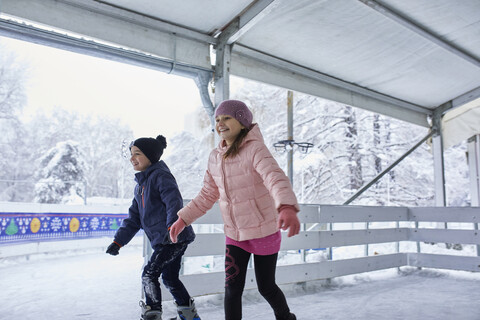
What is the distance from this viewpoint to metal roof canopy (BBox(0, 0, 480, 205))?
3.53m

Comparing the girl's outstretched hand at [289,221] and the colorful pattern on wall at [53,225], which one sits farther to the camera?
the colorful pattern on wall at [53,225]

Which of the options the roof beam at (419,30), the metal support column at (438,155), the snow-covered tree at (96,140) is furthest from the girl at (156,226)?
the snow-covered tree at (96,140)

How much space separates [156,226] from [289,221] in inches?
42.6

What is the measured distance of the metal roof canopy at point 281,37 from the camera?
353cm

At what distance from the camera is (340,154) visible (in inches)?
593

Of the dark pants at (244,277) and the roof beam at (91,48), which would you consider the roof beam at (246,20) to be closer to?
the roof beam at (91,48)

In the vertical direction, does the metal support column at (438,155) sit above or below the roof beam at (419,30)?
below

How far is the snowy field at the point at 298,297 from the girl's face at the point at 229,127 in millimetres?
1460

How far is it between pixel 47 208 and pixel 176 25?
5.42 m

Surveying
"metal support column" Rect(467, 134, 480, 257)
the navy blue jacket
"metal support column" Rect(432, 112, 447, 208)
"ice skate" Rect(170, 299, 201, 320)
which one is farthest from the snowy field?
"metal support column" Rect(467, 134, 480, 257)

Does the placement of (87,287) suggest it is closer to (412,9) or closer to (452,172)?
(412,9)

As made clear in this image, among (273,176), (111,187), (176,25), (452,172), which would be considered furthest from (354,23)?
(111,187)

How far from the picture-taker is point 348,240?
170 inches

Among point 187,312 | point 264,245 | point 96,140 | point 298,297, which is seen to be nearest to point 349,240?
point 298,297
